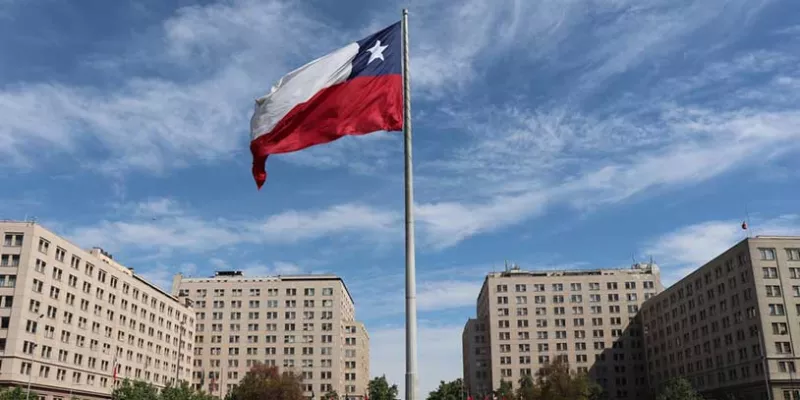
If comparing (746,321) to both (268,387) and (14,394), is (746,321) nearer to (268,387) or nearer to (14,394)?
(268,387)

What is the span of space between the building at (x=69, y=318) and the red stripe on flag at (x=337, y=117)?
9949 centimetres

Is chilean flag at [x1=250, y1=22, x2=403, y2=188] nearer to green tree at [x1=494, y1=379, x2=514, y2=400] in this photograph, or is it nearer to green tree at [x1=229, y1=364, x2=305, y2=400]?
green tree at [x1=229, y1=364, x2=305, y2=400]

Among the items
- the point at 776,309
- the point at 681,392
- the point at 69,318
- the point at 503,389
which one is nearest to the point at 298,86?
the point at 69,318

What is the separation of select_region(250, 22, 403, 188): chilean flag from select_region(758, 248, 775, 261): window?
12026 cm

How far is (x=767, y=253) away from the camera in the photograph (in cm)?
12612

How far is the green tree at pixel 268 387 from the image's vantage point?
150125 millimetres

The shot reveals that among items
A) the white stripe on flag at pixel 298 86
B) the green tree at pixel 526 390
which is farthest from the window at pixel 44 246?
the white stripe on flag at pixel 298 86

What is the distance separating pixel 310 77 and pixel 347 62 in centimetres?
133

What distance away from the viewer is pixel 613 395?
196625mm

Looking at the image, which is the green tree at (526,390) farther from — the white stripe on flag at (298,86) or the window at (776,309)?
the white stripe on flag at (298,86)

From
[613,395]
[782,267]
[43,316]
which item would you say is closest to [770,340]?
[782,267]

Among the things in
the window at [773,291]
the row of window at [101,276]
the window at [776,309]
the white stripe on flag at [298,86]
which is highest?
the row of window at [101,276]

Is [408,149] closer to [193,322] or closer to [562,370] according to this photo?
[562,370]

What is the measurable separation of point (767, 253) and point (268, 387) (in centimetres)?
9840
